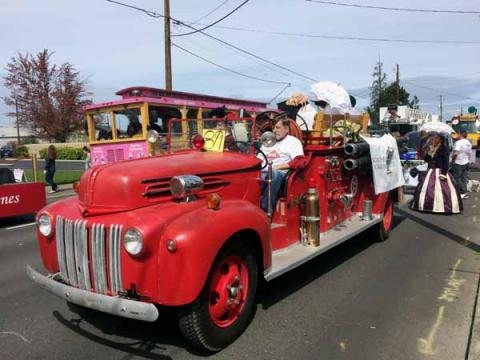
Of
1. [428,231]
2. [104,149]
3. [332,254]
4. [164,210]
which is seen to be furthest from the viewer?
[104,149]

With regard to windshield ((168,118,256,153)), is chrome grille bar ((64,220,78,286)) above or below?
below

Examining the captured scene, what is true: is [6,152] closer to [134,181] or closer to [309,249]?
[309,249]

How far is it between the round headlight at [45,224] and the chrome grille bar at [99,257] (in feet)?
2.08

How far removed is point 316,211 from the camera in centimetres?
552

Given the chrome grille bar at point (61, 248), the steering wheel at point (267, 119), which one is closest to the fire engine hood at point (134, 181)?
the chrome grille bar at point (61, 248)

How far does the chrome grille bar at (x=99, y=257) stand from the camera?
12.2 ft

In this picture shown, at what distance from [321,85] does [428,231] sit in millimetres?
3286

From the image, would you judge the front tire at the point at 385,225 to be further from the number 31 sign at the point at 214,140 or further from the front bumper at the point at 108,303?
the front bumper at the point at 108,303

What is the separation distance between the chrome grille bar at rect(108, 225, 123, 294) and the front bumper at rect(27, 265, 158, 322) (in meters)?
0.17

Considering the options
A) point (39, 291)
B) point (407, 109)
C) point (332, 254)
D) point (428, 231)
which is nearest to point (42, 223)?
point (39, 291)

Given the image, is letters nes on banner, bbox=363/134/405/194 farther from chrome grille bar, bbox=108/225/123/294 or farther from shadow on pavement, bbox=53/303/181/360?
chrome grille bar, bbox=108/225/123/294

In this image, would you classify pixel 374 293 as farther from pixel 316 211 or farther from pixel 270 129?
pixel 270 129

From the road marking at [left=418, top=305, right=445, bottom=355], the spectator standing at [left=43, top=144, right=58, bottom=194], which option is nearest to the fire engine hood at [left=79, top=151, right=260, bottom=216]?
the road marking at [left=418, top=305, right=445, bottom=355]

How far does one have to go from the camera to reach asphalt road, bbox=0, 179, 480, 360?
3.96m
